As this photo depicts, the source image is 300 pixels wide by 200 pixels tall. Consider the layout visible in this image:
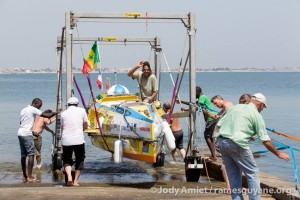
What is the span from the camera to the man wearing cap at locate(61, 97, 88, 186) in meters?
11.5

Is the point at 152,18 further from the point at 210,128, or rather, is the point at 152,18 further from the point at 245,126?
the point at 245,126

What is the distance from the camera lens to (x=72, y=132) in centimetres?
1150

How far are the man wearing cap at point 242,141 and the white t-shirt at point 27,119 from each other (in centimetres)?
512

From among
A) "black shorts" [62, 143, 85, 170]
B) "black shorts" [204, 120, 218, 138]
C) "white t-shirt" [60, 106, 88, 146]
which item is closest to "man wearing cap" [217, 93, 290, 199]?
"white t-shirt" [60, 106, 88, 146]

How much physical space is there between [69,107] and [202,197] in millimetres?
3293

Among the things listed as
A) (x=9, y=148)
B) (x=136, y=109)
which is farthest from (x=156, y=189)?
(x=9, y=148)

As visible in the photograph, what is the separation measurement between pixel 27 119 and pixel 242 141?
565cm

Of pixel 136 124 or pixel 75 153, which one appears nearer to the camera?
pixel 75 153

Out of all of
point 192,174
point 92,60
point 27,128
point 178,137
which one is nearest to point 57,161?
point 27,128

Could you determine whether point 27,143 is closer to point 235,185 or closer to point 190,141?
point 190,141

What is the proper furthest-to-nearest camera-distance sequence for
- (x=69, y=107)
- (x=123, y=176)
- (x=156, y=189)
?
(x=123, y=176), (x=69, y=107), (x=156, y=189)

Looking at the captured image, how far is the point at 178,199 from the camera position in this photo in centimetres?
945

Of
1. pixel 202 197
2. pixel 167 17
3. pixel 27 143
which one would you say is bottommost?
pixel 202 197

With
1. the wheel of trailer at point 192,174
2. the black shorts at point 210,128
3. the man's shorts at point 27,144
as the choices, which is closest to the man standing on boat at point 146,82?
the black shorts at point 210,128
